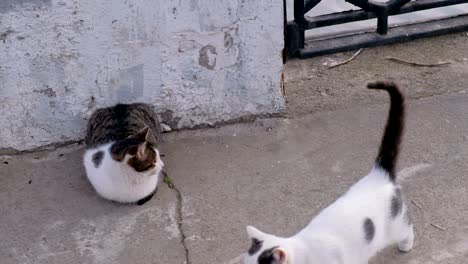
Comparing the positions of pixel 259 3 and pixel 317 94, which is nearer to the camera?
pixel 259 3

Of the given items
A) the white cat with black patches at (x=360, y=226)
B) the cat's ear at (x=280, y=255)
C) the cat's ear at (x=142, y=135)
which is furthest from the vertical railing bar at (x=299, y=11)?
the cat's ear at (x=280, y=255)

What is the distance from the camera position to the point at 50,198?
3826mm

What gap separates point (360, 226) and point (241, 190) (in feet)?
3.12

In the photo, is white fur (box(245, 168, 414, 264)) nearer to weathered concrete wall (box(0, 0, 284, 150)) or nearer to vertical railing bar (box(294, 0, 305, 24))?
weathered concrete wall (box(0, 0, 284, 150))

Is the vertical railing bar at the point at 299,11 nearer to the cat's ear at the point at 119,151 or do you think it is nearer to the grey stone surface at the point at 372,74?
the grey stone surface at the point at 372,74

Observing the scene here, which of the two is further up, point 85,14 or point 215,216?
point 85,14

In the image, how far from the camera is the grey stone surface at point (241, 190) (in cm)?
348

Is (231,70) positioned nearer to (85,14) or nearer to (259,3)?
(259,3)

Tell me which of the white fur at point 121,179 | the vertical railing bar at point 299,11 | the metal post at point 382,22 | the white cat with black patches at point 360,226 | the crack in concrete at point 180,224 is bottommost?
the crack in concrete at point 180,224

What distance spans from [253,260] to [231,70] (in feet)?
5.16

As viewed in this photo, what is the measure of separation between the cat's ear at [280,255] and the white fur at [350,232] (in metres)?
0.05

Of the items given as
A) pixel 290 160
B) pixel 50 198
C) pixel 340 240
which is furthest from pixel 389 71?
pixel 50 198

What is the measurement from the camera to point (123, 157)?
364cm

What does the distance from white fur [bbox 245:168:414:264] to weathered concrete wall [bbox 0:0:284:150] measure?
125 cm
